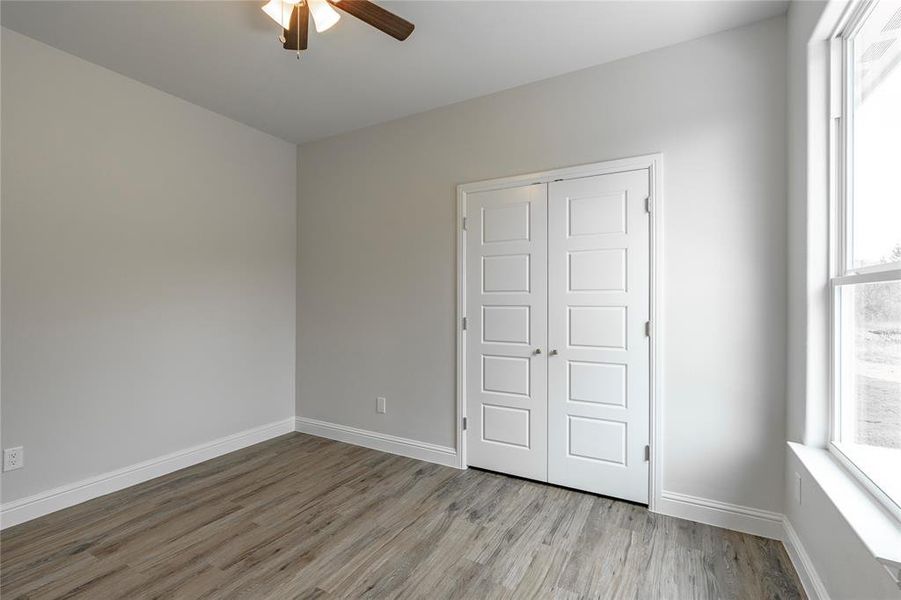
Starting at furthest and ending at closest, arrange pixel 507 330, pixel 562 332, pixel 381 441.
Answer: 1. pixel 381 441
2. pixel 507 330
3. pixel 562 332

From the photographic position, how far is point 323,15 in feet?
6.32

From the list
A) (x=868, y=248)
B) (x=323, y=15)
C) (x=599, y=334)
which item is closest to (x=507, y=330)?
(x=599, y=334)

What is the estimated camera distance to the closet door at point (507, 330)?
115 inches

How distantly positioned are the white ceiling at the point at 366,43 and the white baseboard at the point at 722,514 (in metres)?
2.78

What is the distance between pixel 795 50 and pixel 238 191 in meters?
4.04

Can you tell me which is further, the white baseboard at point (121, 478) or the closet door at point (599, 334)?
the closet door at point (599, 334)

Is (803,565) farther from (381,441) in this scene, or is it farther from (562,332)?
(381,441)

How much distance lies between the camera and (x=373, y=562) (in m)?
2.06

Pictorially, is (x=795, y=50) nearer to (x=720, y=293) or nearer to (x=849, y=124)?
(x=849, y=124)

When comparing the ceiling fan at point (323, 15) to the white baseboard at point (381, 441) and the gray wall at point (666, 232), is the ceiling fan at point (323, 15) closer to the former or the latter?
the gray wall at point (666, 232)

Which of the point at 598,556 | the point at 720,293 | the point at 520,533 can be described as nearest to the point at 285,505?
the point at 520,533

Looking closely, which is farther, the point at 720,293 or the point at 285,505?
the point at 285,505

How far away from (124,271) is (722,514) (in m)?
4.22

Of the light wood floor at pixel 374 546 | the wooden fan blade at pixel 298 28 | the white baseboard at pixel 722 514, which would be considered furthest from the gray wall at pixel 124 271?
the white baseboard at pixel 722 514
